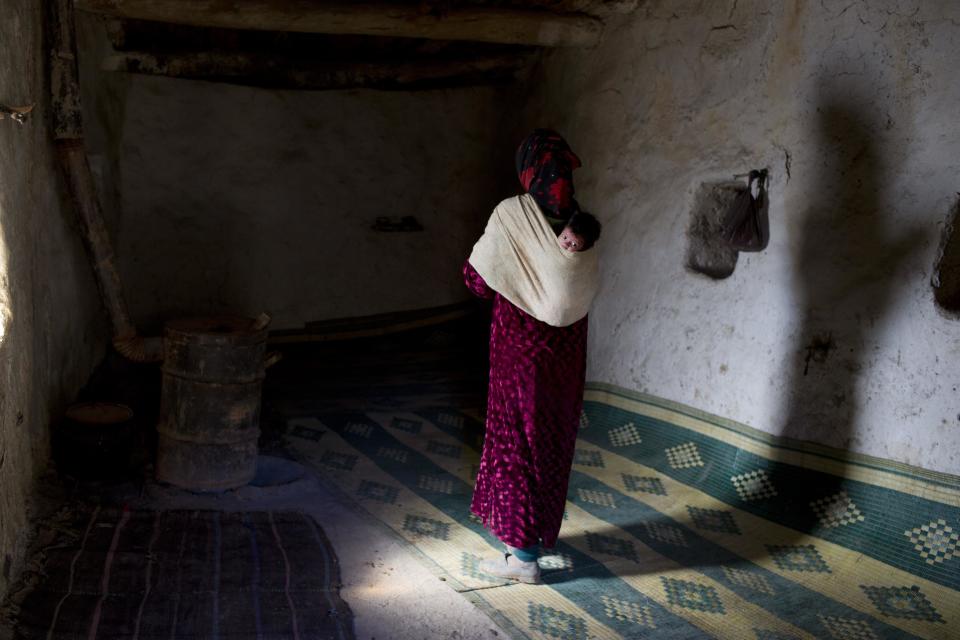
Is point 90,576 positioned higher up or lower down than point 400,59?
lower down

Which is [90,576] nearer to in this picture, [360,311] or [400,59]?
[360,311]

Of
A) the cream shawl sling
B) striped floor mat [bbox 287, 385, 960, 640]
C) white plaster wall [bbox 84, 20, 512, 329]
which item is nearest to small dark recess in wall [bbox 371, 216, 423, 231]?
white plaster wall [bbox 84, 20, 512, 329]

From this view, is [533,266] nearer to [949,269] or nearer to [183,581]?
[183,581]

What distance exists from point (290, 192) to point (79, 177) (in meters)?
2.42

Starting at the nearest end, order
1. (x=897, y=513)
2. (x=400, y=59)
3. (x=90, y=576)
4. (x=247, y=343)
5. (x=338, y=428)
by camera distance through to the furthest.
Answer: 1. (x=90, y=576)
2. (x=897, y=513)
3. (x=247, y=343)
4. (x=338, y=428)
5. (x=400, y=59)

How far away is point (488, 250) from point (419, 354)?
3.58 metres

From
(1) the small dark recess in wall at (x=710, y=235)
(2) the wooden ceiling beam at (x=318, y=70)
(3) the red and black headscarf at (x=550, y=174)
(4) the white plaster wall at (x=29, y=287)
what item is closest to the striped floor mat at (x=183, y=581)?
(4) the white plaster wall at (x=29, y=287)

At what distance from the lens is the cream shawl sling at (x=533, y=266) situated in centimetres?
327

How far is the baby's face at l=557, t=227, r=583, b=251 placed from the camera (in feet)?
10.6

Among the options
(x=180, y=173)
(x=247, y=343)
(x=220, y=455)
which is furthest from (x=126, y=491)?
(x=180, y=173)

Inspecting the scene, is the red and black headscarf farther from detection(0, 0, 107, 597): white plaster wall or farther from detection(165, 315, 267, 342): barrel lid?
detection(0, 0, 107, 597): white plaster wall

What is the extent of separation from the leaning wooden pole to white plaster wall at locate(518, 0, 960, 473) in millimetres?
2935

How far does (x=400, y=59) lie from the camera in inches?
255

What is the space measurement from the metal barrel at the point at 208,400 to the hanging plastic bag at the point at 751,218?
2.56m
